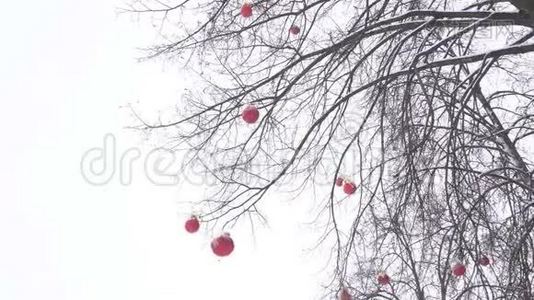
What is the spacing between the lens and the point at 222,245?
325 centimetres

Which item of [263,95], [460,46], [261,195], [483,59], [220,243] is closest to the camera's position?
[220,243]

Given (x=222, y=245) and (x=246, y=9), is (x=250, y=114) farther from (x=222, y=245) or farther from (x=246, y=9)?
(x=222, y=245)

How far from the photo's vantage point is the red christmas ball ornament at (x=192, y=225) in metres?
3.61

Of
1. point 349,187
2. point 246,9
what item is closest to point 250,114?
point 246,9

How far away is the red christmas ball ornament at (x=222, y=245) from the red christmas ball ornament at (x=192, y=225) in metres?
0.37

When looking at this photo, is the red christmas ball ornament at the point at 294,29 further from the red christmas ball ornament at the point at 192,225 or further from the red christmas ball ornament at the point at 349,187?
the red christmas ball ornament at the point at 192,225

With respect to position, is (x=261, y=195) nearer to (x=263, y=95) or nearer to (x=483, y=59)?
(x=263, y=95)

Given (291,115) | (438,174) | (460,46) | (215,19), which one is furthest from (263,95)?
(460,46)

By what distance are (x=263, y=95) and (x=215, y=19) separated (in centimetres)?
79

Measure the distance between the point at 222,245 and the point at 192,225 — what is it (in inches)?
17.6

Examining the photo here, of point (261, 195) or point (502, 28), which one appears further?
point (502, 28)

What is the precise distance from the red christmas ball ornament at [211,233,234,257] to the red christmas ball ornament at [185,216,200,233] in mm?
375

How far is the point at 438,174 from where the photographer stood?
4570 mm

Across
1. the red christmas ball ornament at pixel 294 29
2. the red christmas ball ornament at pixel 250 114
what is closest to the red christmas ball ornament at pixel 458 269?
the red christmas ball ornament at pixel 250 114
